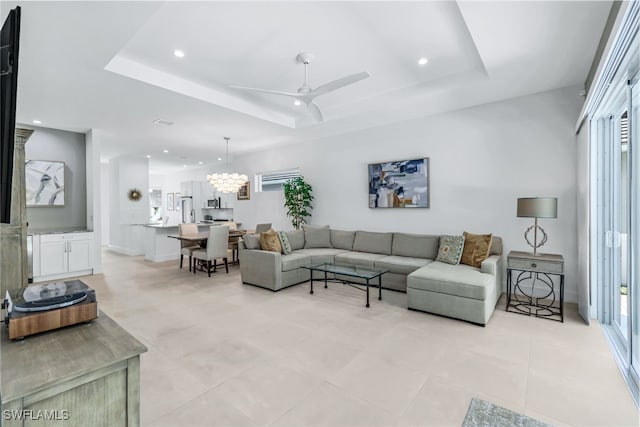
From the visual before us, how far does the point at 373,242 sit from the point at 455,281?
6.73 feet

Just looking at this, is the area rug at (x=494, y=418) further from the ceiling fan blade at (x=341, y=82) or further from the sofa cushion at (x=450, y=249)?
the ceiling fan blade at (x=341, y=82)

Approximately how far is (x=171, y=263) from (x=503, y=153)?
6.76m

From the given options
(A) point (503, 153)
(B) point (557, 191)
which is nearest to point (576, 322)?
(B) point (557, 191)

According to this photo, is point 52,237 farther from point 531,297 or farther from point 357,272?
point 531,297

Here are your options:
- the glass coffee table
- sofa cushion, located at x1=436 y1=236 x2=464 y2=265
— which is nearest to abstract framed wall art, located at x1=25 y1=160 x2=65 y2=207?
the glass coffee table

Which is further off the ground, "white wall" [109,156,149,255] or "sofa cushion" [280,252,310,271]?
"white wall" [109,156,149,255]

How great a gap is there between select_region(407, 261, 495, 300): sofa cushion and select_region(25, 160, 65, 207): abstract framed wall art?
260 inches

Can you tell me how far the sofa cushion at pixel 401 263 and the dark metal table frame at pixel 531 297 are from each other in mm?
1115

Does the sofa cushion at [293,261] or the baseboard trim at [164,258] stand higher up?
the sofa cushion at [293,261]

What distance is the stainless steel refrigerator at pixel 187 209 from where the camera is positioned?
11.2 metres

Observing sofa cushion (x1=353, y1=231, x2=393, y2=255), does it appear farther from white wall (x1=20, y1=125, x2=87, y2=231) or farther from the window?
white wall (x1=20, y1=125, x2=87, y2=231)

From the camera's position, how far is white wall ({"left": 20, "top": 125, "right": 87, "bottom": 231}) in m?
5.69

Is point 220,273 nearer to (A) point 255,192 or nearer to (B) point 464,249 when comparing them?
(A) point 255,192

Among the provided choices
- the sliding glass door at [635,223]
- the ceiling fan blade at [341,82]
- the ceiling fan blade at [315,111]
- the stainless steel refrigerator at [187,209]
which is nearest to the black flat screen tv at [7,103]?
the ceiling fan blade at [341,82]
